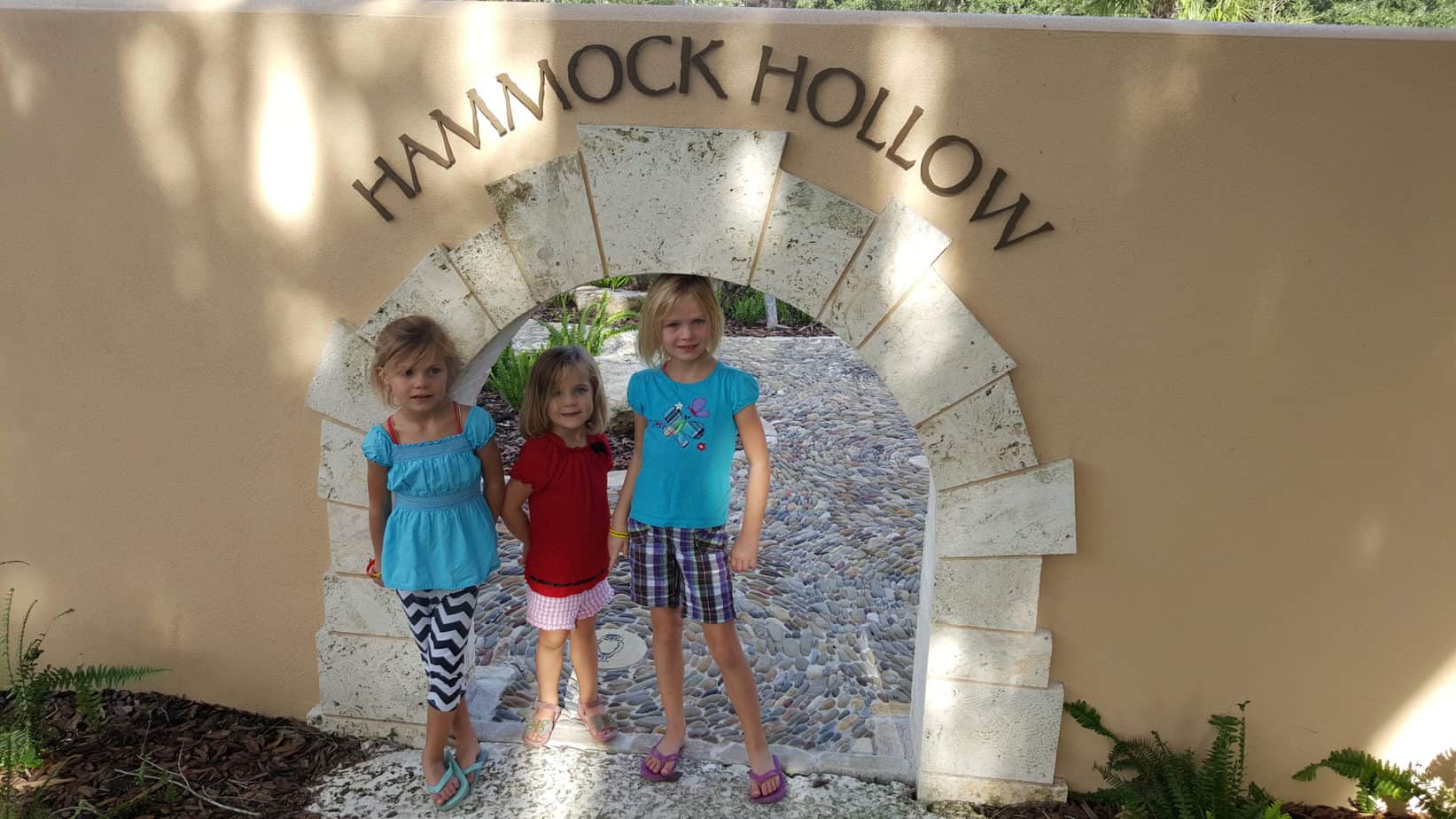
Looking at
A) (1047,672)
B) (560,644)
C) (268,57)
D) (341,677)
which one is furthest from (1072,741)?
(268,57)

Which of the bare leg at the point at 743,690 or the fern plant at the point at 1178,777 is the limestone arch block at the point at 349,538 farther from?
the fern plant at the point at 1178,777

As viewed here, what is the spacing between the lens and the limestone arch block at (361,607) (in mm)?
3172

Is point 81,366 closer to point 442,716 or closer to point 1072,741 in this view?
point 442,716

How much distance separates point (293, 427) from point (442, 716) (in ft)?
3.38

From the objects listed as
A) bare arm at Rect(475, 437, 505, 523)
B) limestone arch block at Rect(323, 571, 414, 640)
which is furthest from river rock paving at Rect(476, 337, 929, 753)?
bare arm at Rect(475, 437, 505, 523)

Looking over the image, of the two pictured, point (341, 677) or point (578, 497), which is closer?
point (578, 497)

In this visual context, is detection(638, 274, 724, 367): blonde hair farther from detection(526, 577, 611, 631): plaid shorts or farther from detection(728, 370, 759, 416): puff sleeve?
detection(526, 577, 611, 631): plaid shorts

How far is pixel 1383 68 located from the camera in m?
2.44

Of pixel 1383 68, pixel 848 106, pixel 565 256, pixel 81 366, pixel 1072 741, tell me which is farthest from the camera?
pixel 81 366

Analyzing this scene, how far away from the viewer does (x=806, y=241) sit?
271 cm

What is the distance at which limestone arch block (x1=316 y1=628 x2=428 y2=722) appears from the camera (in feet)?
10.6

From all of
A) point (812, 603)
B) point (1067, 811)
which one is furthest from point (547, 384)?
point (812, 603)

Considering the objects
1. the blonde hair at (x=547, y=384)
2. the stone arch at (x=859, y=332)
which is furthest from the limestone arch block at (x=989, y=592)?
the blonde hair at (x=547, y=384)

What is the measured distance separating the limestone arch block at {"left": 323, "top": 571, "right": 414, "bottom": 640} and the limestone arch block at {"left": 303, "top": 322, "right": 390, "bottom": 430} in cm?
51
